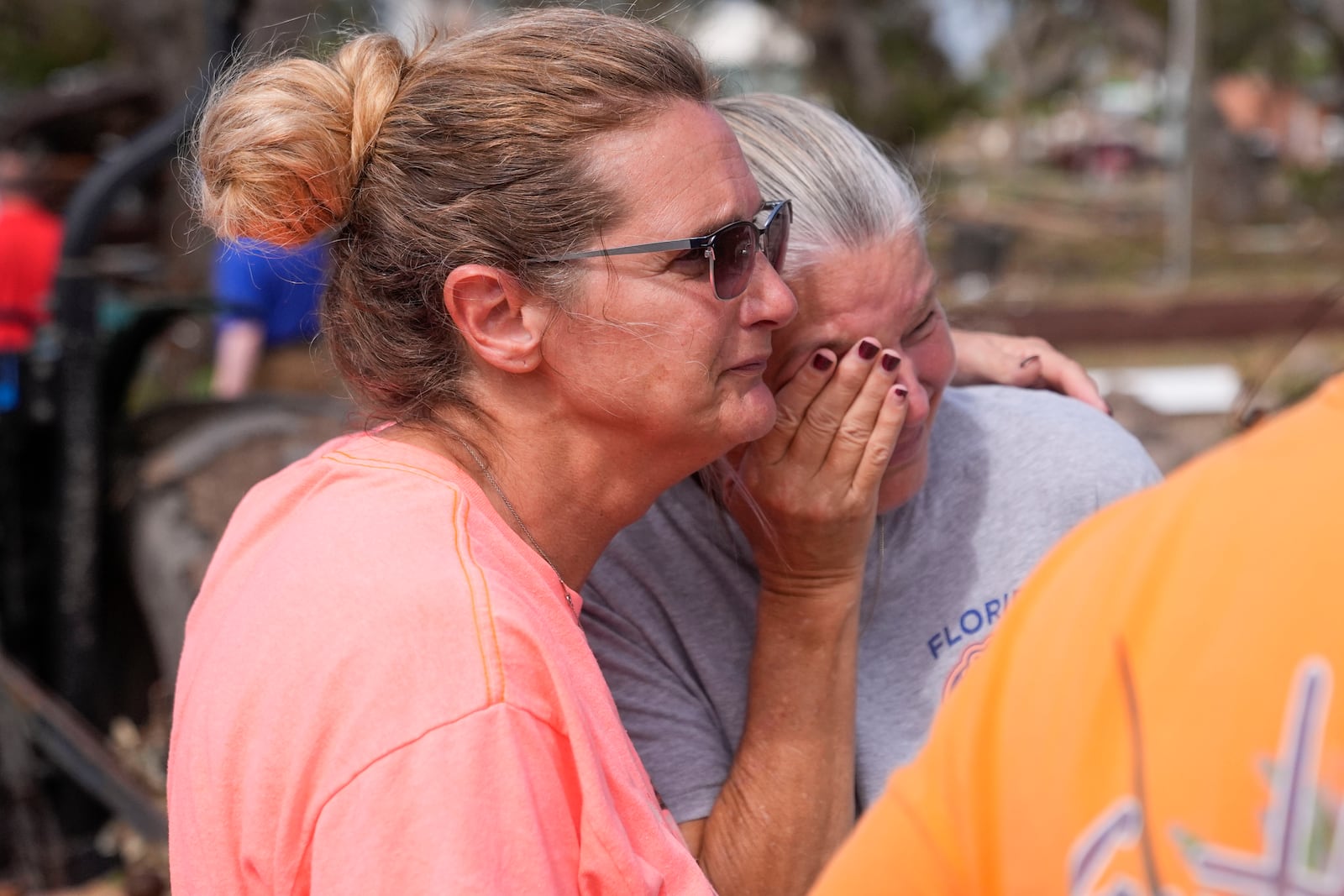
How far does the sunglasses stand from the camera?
1600mm

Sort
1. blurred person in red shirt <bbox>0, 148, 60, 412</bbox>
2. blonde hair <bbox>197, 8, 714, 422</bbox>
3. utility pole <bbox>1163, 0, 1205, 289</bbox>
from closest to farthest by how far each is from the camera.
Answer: blonde hair <bbox>197, 8, 714, 422</bbox> < blurred person in red shirt <bbox>0, 148, 60, 412</bbox> < utility pole <bbox>1163, 0, 1205, 289</bbox>

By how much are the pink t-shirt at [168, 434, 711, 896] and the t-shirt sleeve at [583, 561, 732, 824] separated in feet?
0.94

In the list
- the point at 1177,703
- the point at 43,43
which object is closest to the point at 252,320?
the point at 1177,703

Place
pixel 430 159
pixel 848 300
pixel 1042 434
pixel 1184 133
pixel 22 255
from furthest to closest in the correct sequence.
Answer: pixel 1184 133 → pixel 22 255 → pixel 1042 434 → pixel 848 300 → pixel 430 159

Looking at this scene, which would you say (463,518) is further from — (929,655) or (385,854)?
(929,655)

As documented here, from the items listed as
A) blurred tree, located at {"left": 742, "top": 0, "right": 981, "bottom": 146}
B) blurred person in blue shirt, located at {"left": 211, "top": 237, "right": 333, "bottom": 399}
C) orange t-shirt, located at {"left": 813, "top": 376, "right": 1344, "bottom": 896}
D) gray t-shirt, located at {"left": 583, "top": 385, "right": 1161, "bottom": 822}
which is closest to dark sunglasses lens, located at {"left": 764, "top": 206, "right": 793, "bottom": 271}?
gray t-shirt, located at {"left": 583, "top": 385, "right": 1161, "bottom": 822}

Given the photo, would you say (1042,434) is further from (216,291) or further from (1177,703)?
(216,291)

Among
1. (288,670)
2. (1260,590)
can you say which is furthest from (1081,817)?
(288,670)

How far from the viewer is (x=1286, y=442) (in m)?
0.76

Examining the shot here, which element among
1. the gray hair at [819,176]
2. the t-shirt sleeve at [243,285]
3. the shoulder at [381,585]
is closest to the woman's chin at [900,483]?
the gray hair at [819,176]

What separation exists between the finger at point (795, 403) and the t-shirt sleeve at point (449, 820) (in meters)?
0.63

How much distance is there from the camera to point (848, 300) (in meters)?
1.85

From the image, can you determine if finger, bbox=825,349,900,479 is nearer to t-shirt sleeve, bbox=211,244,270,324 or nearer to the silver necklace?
the silver necklace

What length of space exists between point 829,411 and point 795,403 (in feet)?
0.17
